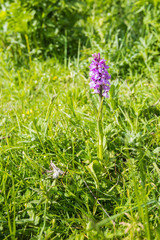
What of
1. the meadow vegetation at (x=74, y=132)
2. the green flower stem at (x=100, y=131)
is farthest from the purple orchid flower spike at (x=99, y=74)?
the meadow vegetation at (x=74, y=132)

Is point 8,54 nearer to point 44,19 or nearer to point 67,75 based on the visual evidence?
point 44,19

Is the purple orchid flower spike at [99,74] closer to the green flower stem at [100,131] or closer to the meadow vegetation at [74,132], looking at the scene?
the green flower stem at [100,131]

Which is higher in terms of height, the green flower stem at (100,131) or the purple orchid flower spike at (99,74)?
the purple orchid flower spike at (99,74)

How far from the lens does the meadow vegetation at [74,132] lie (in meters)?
1.24

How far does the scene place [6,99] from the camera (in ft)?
8.64

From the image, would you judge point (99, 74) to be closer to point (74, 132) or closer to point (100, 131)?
point (100, 131)

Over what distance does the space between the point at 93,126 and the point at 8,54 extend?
2130mm

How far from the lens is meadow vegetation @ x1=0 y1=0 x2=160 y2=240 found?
1243 mm

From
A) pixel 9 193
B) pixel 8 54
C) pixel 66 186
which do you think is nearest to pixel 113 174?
pixel 66 186

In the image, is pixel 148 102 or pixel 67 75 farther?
pixel 67 75

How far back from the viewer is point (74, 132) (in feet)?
5.80

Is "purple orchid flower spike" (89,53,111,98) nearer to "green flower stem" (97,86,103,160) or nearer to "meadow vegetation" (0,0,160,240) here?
"green flower stem" (97,86,103,160)

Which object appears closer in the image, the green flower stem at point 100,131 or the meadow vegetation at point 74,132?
the meadow vegetation at point 74,132

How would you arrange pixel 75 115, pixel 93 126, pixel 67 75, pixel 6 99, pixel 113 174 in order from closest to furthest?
pixel 113 174 < pixel 93 126 < pixel 75 115 < pixel 6 99 < pixel 67 75
